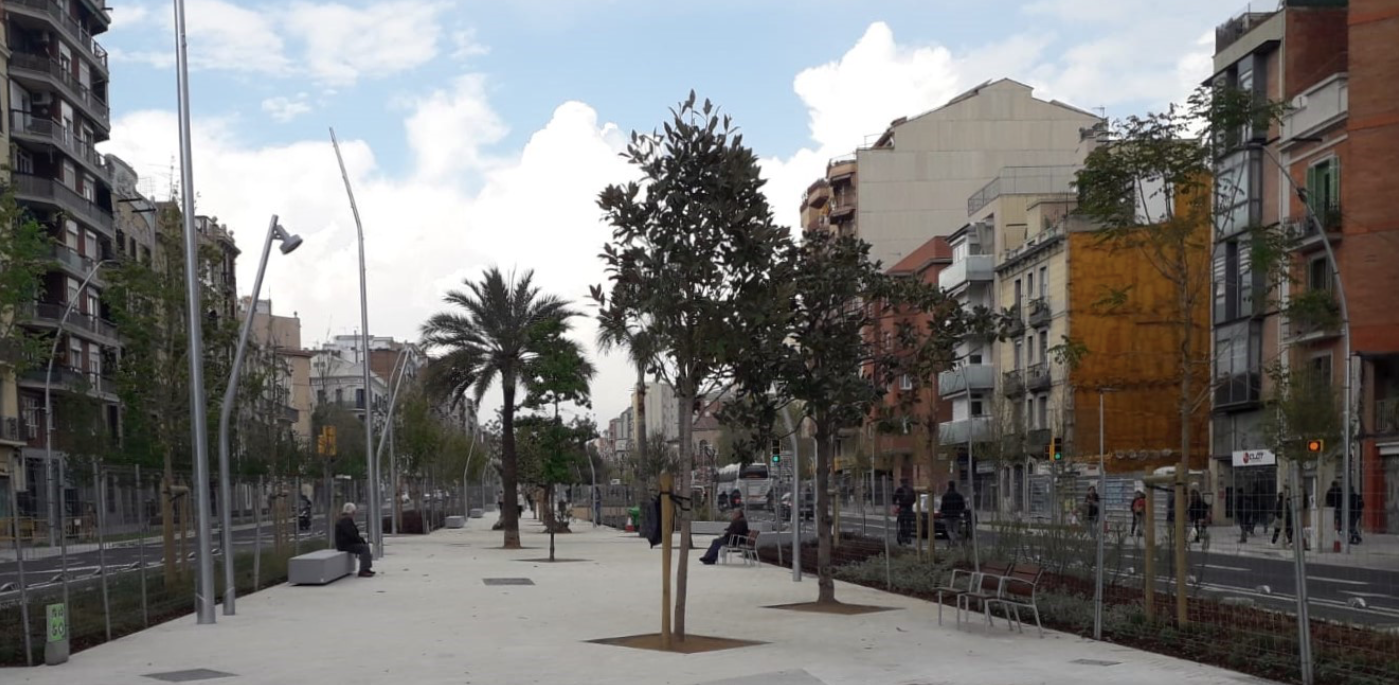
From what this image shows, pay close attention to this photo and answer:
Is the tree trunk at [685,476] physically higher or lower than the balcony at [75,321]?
lower

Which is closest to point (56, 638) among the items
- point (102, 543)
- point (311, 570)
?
point (102, 543)

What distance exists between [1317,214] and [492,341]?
24076mm

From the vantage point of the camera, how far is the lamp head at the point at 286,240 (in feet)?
78.8

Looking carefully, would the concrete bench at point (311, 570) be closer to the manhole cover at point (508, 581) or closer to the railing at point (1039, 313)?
the manhole cover at point (508, 581)

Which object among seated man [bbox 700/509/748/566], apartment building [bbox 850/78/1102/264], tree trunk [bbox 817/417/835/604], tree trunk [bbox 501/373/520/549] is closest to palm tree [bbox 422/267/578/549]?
tree trunk [bbox 501/373/520/549]

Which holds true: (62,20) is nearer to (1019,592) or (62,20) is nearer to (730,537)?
(730,537)

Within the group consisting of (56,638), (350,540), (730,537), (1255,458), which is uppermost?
(56,638)

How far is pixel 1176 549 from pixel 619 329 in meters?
5.95

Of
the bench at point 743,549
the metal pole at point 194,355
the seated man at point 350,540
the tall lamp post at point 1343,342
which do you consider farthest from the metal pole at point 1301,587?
the bench at point 743,549

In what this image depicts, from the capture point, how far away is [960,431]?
255 feet

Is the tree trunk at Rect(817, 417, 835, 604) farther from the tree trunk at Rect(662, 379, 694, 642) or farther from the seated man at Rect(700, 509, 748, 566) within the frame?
the seated man at Rect(700, 509, 748, 566)

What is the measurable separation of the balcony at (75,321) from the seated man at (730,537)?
121 ft

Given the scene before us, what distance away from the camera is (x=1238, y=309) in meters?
53.5

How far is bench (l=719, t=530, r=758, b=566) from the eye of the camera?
32844 mm
